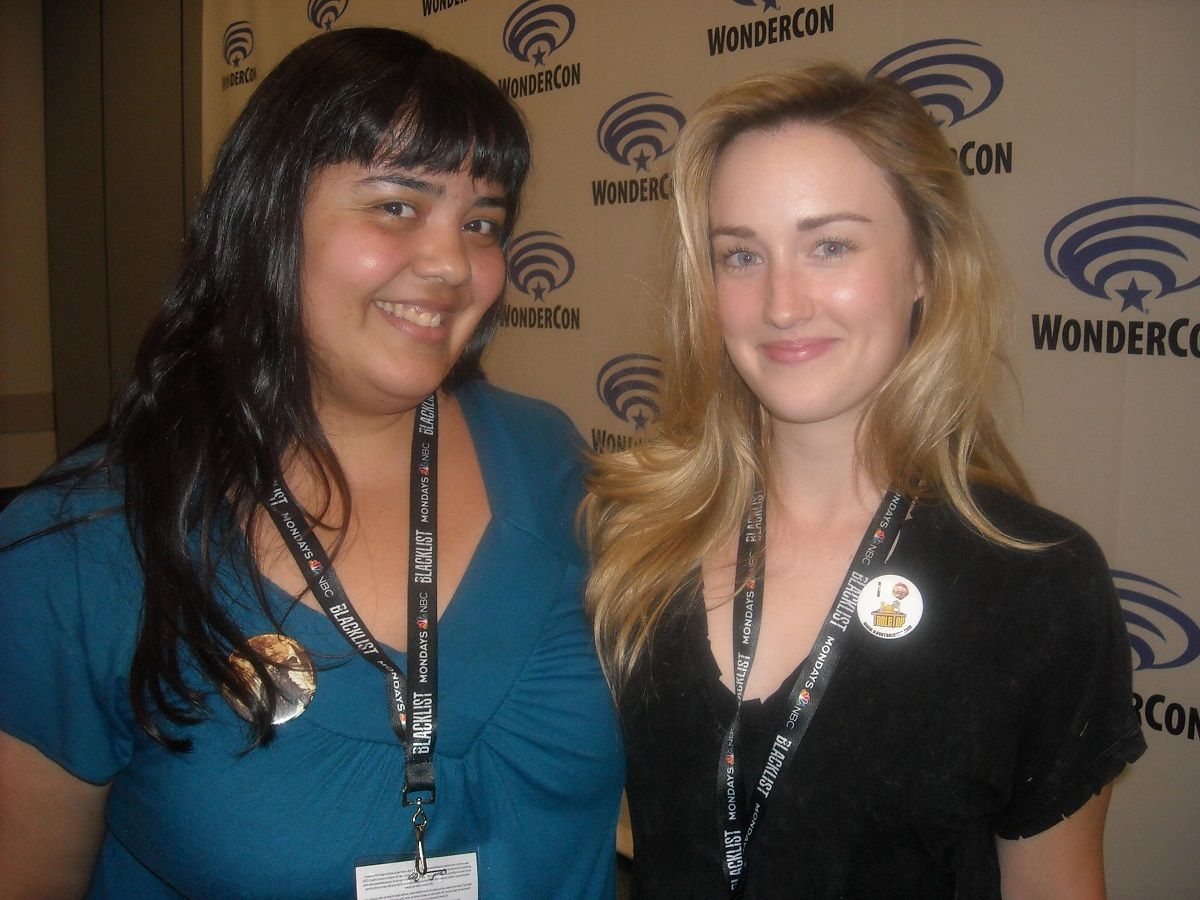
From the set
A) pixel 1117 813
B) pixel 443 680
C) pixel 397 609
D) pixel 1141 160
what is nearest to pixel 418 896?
pixel 443 680

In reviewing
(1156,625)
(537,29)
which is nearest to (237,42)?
(537,29)

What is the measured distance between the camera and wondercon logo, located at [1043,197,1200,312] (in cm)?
202

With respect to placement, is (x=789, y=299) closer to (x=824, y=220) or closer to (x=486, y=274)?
(x=824, y=220)

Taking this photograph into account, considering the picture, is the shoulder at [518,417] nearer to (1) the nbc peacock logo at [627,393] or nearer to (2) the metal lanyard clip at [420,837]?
(2) the metal lanyard clip at [420,837]

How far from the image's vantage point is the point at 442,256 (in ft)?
4.22

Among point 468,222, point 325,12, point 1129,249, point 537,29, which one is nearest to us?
point 468,222

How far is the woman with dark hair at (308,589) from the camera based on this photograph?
1.14 meters

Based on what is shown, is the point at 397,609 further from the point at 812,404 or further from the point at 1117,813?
the point at 1117,813

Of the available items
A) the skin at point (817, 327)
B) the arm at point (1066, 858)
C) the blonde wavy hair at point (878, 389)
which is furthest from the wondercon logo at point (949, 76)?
the arm at point (1066, 858)

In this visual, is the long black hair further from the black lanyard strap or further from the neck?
the neck

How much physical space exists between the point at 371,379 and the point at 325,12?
3.85 metres

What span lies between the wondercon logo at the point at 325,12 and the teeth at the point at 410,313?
11.9 feet

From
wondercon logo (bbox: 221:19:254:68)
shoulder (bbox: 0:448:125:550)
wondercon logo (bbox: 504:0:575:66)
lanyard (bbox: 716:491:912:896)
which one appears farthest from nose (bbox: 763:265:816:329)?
wondercon logo (bbox: 221:19:254:68)

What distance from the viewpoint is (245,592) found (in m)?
1.22
